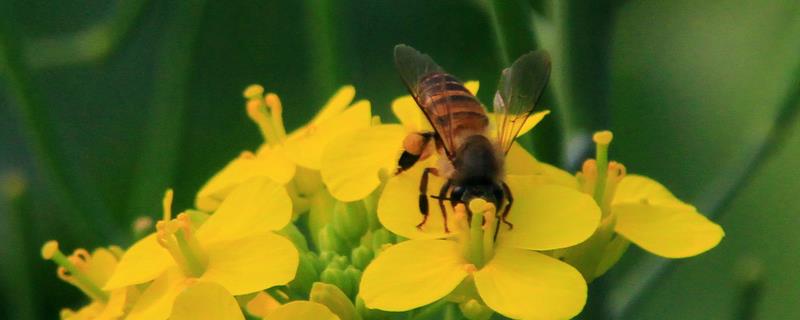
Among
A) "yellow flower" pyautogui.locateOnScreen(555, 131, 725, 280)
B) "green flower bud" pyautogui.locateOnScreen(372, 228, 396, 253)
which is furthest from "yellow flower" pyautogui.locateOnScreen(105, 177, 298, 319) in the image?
"yellow flower" pyautogui.locateOnScreen(555, 131, 725, 280)

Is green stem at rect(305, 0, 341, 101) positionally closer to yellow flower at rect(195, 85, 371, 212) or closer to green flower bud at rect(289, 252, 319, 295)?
yellow flower at rect(195, 85, 371, 212)

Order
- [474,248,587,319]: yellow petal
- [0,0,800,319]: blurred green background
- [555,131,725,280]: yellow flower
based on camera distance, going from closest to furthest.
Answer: [474,248,587,319]: yellow petal < [555,131,725,280]: yellow flower < [0,0,800,319]: blurred green background

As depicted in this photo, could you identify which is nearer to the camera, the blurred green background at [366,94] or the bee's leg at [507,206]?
the bee's leg at [507,206]

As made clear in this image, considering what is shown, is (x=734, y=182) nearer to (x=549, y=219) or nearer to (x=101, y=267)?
(x=549, y=219)

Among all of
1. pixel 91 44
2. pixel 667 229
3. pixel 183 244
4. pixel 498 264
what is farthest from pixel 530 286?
pixel 91 44

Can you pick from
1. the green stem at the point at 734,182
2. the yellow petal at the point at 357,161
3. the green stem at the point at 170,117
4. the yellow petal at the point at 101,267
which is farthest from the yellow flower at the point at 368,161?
the green stem at the point at 170,117

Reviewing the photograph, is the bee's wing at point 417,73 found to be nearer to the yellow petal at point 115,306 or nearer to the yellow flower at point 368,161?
the yellow flower at point 368,161

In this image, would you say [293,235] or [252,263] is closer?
[252,263]
